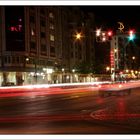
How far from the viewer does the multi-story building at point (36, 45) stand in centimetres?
8850

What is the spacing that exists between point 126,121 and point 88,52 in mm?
123329

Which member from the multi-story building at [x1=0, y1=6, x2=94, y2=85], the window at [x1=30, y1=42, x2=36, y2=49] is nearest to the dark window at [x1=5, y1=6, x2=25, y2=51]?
the multi-story building at [x1=0, y1=6, x2=94, y2=85]

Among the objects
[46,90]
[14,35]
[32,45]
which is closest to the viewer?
[46,90]

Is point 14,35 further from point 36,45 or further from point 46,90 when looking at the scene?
point 46,90

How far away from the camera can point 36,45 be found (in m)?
97.4

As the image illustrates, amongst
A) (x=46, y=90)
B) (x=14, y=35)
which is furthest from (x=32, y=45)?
(x=46, y=90)

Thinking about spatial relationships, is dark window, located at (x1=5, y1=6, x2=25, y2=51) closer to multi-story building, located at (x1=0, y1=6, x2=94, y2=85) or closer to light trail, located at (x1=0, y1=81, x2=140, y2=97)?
multi-story building, located at (x1=0, y1=6, x2=94, y2=85)

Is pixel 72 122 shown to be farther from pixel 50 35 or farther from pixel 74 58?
pixel 74 58

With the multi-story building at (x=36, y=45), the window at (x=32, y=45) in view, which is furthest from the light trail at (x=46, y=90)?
the window at (x=32, y=45)

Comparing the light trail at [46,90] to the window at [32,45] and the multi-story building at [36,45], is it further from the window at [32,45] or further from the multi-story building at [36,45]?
the window at [32,45]

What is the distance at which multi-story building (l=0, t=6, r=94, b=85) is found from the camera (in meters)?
88.5

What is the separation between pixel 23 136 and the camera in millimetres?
14688

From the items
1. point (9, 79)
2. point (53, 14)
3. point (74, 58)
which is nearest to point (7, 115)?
point (9, 79)

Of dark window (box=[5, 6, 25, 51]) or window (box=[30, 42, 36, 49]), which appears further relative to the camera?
window (box=[30, 42, 36, 49])
